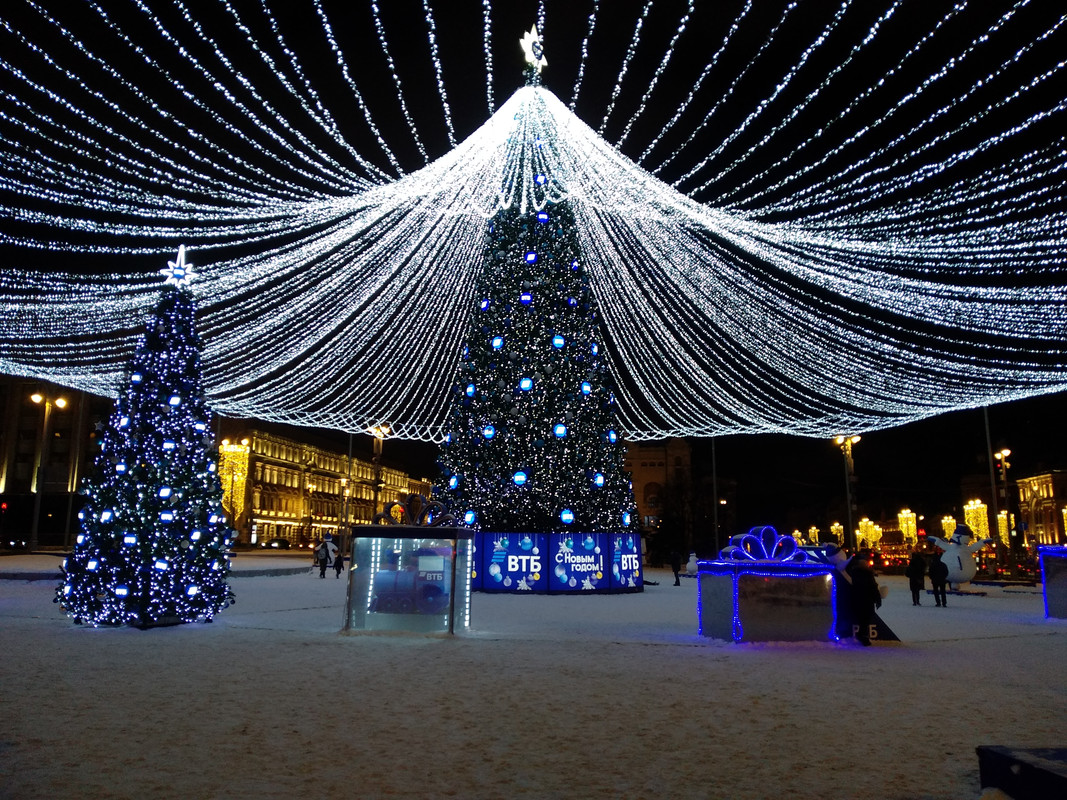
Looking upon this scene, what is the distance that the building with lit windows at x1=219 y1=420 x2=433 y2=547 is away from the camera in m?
66.8

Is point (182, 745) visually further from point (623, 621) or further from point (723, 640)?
point (623, 621)

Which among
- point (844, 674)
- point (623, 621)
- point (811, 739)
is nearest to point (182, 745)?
point (811, 739)

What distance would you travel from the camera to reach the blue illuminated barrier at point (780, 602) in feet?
36.6

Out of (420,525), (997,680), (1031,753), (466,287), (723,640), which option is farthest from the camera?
(466,287)

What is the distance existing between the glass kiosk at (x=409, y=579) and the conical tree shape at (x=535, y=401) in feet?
29.3

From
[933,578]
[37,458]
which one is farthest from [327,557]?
[37,458]

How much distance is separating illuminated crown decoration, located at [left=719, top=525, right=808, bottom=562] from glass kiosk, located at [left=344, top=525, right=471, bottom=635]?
3.80 metres

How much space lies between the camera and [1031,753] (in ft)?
11.8

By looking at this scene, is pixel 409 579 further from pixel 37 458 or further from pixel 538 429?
pixel 37 458

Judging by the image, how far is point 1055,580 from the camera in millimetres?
15562

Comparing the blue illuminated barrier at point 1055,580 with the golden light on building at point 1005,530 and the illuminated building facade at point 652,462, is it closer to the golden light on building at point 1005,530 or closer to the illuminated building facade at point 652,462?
the golden light on building at point 1005,530

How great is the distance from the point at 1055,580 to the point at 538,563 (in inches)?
428

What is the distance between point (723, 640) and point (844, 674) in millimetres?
2999

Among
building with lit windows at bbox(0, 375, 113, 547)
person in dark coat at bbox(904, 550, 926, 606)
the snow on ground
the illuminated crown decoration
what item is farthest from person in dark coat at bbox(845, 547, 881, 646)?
building with lit windows at bbox(0, 375, 113, 547)
